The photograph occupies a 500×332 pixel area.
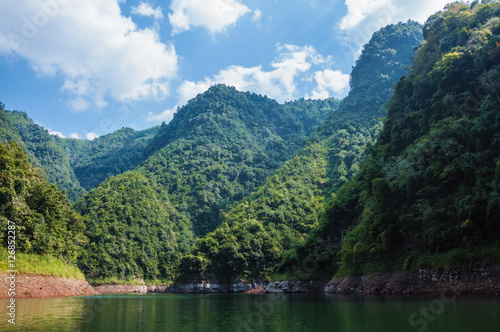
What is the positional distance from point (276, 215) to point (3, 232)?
62434 mm

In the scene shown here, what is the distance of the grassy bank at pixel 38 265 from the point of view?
108ft

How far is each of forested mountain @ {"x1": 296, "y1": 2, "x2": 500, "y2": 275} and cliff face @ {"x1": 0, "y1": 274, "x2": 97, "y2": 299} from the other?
119 ft

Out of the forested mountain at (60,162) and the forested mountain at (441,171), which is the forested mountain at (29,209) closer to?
the forested mountain at (441,171)

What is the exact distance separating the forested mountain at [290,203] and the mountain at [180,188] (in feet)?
44.0

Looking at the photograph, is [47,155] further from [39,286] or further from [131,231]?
[39,286]

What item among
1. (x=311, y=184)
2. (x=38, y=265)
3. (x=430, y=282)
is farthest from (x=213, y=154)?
(x=430, y=282)

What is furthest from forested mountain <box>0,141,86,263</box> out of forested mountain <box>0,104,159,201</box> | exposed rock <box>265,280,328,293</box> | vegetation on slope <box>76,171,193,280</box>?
forested mountain <box>0,104,159,201</box>

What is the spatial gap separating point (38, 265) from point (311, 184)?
2867 inches

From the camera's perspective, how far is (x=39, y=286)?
37.2 meters

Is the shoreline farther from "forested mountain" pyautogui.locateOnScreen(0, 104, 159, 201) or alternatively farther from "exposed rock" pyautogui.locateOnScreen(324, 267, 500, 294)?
"forested mountain" pyautogui.locateOnScreen(0, 104, 159, 201)

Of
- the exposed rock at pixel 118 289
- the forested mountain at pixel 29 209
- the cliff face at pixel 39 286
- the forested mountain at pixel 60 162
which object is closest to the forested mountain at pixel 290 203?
the exposed rock at pixel 118 289

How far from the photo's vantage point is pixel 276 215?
87625 mm

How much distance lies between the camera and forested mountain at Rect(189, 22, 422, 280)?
3169 inches

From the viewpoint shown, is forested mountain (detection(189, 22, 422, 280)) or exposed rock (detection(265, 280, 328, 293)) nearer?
exposed rock (detection(265, 280, 328, 293))
